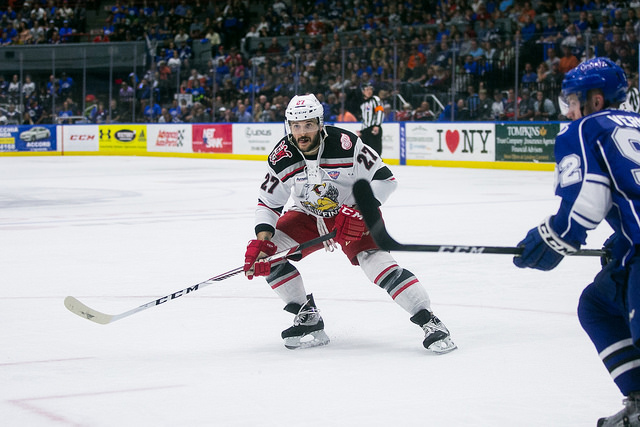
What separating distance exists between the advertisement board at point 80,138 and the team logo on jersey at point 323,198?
18961mm

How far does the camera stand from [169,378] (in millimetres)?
2939

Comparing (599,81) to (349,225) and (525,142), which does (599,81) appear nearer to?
(349,225)

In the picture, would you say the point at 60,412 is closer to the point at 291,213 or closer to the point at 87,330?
the point at 87,330

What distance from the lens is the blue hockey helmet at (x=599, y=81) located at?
7.01ft

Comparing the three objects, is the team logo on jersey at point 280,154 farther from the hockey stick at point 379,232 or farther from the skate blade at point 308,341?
the hockey stick at point 379,232

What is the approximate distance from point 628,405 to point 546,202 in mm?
7091

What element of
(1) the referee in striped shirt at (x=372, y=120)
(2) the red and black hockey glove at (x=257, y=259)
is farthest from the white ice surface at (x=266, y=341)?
(1) the referee in striped shirt at (x=372, y=120)

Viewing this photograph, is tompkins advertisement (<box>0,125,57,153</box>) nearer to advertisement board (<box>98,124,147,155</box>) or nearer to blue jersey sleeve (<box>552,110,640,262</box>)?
advertisement board (<box>98,124,147,155</box>)

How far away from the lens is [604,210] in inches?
A: 79.3

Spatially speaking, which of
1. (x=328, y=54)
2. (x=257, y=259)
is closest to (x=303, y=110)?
(x=257, y=259)

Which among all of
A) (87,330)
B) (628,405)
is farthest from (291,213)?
(628,405)

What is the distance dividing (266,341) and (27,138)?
64.4 feet

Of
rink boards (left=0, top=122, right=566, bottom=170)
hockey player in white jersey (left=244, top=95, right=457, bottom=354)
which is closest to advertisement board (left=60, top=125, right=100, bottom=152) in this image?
rink boards (left=0, top=122, right=566, bottom=170)

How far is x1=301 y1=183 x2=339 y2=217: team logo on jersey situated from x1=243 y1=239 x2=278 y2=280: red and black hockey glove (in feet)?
0.93
